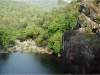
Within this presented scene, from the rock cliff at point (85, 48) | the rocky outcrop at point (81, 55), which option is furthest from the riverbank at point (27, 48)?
the rocky outcrop at point (81, 55)

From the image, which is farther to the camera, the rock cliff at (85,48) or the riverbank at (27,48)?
the riverbank at (27,48)

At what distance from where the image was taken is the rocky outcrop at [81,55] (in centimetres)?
2614

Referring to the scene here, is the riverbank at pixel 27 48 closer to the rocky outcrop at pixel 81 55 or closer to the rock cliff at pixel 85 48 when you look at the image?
the rock cliff at pixel 85 48

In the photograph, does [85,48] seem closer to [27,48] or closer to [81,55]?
[81,55]

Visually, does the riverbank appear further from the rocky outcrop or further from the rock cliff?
the rocky outcrop

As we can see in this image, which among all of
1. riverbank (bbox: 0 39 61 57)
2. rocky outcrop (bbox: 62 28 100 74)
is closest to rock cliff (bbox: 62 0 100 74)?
rocky outcrop (bbox: 62 28 100 74)

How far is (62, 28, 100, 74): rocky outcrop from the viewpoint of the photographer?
2614 centimetres

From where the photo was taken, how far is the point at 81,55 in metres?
26.5

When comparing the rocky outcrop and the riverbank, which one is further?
the riverbank

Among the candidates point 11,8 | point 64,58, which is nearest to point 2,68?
point 64,58

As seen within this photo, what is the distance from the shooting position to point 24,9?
183 meters

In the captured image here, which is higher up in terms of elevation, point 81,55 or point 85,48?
point 85,48

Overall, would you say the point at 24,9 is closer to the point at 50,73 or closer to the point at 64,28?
the point at 64,28

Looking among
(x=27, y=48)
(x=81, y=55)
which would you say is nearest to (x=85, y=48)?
(x=81, y=55)
